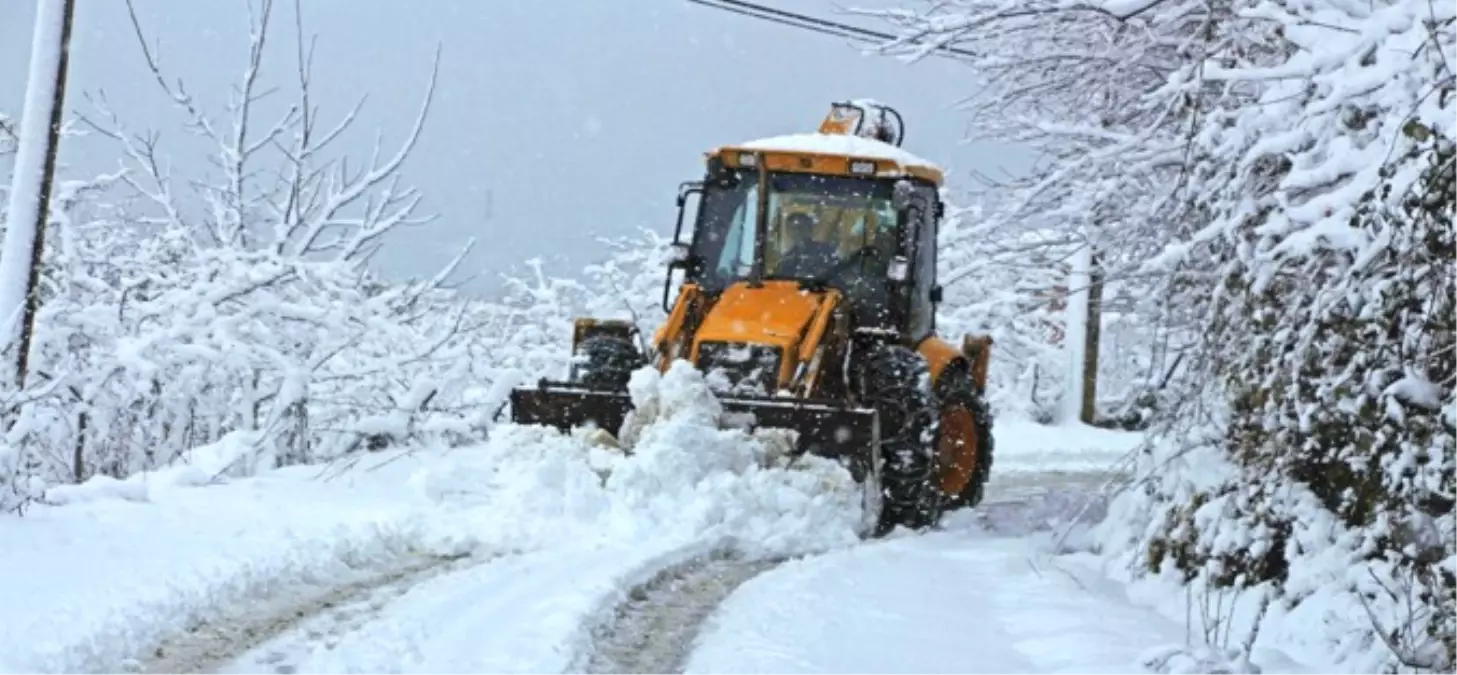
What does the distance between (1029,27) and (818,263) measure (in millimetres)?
2573

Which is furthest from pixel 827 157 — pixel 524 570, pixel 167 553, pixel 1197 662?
pixel 1197 662

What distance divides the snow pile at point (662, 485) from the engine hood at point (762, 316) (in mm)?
935

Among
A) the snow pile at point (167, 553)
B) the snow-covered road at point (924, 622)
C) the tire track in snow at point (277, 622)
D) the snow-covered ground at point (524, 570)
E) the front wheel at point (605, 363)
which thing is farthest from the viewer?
the front wheel at point (605, 363)

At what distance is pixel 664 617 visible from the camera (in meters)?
7.10

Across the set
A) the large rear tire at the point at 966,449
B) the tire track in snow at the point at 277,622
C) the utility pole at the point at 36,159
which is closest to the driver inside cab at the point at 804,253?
the large rear tire at the point at 966,449

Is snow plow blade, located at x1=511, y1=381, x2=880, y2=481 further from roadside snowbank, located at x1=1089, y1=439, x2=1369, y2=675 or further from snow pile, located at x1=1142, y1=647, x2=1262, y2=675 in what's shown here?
snow pile, located at x1=1142, y1=647, x2=1262, y2=675

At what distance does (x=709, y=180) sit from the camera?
38.9 feet

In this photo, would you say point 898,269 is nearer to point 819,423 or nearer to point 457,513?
point 819,423

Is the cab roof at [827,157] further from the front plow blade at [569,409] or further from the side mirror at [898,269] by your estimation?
the front plow blade at [569,409]

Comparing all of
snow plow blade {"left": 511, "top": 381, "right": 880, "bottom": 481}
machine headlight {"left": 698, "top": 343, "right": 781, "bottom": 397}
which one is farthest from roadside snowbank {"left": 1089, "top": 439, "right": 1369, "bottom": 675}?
machine headlight {"left": 698, "top": 343, "right": 781, "bottom": 397}

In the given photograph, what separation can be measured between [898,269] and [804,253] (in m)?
0.78

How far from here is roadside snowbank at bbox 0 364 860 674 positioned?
24.1ft

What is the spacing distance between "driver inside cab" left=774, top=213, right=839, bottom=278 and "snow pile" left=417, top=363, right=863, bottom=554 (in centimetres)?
195

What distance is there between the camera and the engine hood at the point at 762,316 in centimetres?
1084
